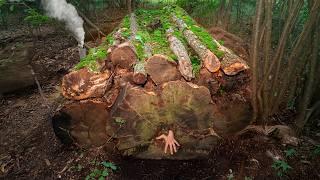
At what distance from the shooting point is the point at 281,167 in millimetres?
4082

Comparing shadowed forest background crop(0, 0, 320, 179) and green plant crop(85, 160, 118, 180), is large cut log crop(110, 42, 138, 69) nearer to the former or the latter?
shadowed forest background crop(0, 0, 320, 179)

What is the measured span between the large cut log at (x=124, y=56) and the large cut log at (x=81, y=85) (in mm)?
366

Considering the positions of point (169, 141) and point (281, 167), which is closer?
point (169, 141)

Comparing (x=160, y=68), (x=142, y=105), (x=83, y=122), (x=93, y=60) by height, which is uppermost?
(x=160, y=68)

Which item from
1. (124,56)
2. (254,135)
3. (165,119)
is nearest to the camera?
(165,119)

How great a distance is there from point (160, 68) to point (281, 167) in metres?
2.18

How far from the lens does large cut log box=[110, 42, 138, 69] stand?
13.7 feet

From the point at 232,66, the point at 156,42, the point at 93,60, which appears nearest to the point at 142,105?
the point at 93,60

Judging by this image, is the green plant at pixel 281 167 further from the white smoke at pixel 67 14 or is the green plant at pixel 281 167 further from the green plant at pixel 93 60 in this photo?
the white smoke at pixel 67 14

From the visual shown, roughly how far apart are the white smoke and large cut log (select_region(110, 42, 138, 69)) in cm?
473

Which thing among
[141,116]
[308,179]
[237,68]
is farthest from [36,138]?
[308,179]

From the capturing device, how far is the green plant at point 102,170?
13.1 feet

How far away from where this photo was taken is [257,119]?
4707 millimetres

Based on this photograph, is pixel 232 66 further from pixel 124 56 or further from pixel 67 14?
pixel 67 14
